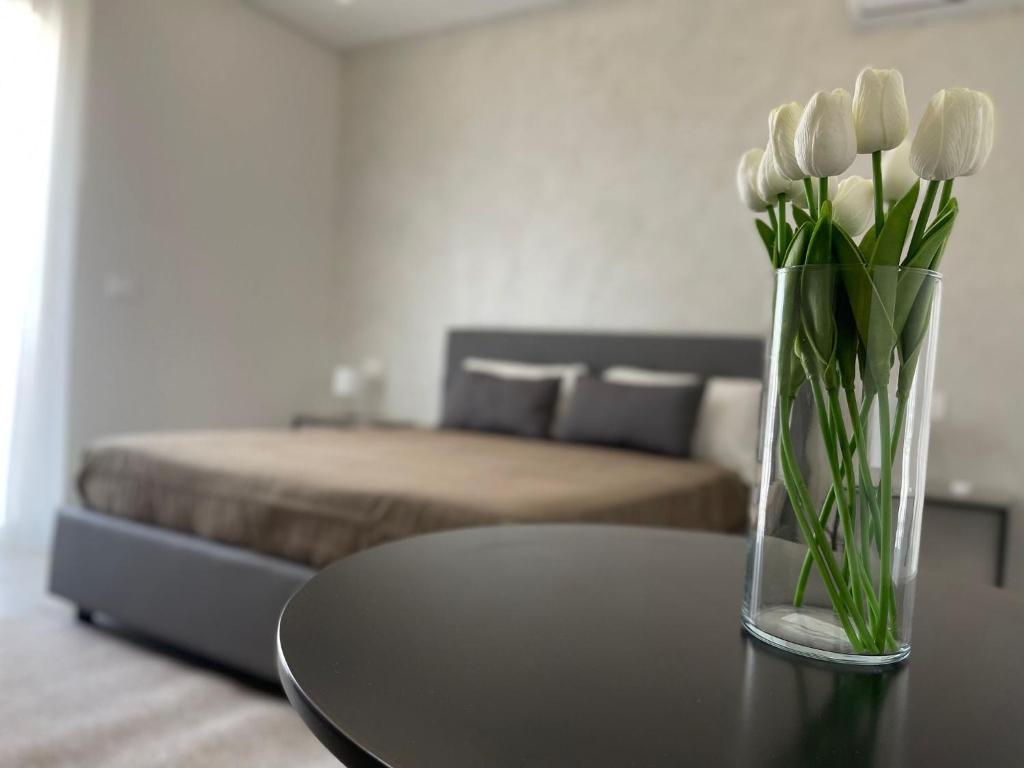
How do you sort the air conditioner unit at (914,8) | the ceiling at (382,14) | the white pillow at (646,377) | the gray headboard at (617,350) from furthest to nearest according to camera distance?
1. the ceiling at (382,14)
2. the gray headboard at (617,350)
3. the white pillow at (646,377)
4. the air conditioner unit at (914,8)

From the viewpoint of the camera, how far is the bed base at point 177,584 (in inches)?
84.4

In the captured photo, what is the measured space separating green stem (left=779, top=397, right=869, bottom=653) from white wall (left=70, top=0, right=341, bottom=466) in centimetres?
383

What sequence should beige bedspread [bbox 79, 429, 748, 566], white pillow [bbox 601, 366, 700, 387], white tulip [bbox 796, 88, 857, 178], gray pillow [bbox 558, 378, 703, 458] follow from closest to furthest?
white tulip [bbox 796, 88, 857, 178], beige bedspread [bbox 79, 429, 748, 566], gray pillow [bbox 558, 378, 703, 458], white pillow [bbox 601, 366, 700, 387]

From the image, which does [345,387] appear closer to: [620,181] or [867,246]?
[620,181]

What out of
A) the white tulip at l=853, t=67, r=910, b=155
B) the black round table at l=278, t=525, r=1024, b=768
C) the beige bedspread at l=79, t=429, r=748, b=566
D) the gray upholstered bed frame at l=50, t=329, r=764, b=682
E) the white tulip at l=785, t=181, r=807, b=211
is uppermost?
the white tulip at l=853, t=67, r=910, b=155

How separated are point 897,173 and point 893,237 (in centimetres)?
11

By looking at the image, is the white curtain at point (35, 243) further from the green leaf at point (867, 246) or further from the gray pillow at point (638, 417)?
the green leaf at point (867, 246)

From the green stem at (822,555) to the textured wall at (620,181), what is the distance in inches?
117

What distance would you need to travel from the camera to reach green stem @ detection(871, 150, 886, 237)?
693mm

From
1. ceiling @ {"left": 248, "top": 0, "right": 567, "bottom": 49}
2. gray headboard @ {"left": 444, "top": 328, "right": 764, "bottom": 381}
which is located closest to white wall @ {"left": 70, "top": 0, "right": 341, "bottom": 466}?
ceiling @ {"left": 248, "top": 0, "right": 567, "bottom": 49}

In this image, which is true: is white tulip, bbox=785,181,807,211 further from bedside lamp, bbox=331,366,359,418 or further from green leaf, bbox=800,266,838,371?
bedside lamp, bbox=331,366,359,418

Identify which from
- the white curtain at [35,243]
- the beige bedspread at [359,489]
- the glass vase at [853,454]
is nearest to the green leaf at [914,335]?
the glass vase at [853,454]

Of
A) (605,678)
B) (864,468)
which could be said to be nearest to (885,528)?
(864,468)

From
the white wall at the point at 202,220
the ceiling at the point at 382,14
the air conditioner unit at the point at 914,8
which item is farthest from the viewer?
the ceiling at the point at 382,14
